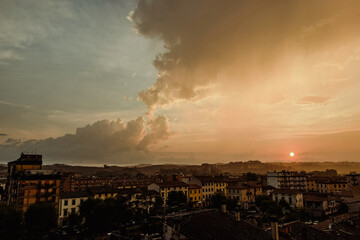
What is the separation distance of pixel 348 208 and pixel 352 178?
56282mm

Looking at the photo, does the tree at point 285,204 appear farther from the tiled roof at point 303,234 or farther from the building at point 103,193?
the building at point 103,193

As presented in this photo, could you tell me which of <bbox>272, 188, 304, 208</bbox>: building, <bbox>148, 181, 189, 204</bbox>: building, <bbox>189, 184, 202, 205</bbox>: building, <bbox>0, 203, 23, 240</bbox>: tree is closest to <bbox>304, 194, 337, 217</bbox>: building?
<bbox>272, 188, 304, 208</bbox>: building

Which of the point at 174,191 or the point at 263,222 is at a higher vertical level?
the point at 174,191

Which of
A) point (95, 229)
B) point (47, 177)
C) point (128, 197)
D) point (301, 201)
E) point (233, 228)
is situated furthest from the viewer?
point (301, 201)

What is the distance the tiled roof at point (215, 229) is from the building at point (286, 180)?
323 feet

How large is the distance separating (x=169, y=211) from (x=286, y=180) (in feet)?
237

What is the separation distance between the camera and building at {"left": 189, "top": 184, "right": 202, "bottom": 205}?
97.8 m

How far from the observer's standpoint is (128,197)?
258 ft

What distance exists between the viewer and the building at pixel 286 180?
120188 mm

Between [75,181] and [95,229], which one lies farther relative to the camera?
[75,181]

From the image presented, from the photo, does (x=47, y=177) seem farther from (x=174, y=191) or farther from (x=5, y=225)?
(x=174, y=191)

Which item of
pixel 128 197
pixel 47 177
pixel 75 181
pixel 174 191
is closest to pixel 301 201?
pixel 174 191

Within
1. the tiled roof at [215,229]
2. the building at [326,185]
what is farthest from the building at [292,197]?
the tiled roof at [215,229]

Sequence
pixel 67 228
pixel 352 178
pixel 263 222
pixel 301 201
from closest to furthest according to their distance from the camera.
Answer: pixel 67 228 → pixel 263 222 → pixel 301 201 → pixel 352 178
